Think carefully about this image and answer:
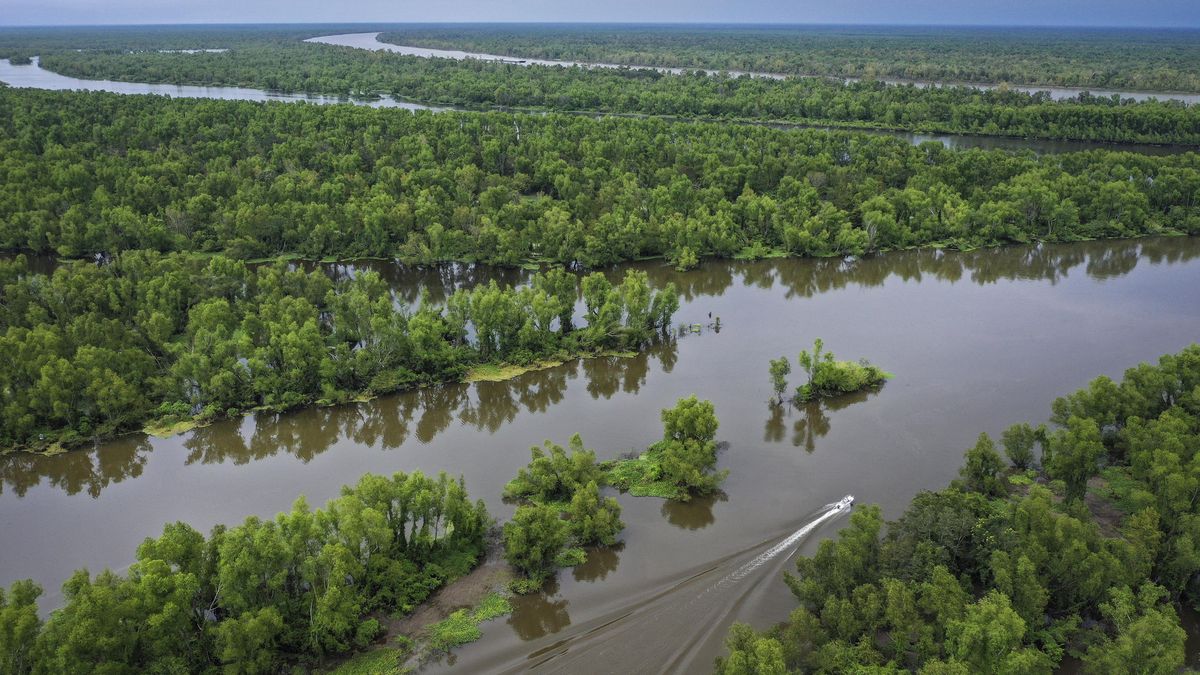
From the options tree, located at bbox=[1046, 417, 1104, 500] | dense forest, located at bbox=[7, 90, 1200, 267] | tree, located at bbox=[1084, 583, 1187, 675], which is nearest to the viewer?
tree, located at bbox=[1084, 583, 1187, 675]

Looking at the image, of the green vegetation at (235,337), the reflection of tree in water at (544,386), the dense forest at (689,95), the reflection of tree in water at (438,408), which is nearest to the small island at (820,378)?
the green vegetation at (235,337)

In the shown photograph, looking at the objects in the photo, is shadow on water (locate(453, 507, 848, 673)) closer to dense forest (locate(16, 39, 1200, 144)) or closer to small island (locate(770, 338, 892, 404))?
small island (locate(770, 338, 892, 404))

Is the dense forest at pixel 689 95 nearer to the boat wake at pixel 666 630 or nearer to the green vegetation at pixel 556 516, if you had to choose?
the green vegetation at pixel 556 516

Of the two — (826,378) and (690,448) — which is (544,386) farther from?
(826,378)

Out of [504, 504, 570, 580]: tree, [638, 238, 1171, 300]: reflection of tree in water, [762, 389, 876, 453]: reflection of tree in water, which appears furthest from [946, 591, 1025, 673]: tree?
[638, 238, 1171, 300]: reflection of tree in water

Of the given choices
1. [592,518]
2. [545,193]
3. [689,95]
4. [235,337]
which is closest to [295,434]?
[235,337]

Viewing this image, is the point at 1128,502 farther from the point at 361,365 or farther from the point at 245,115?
the point at 245,115
